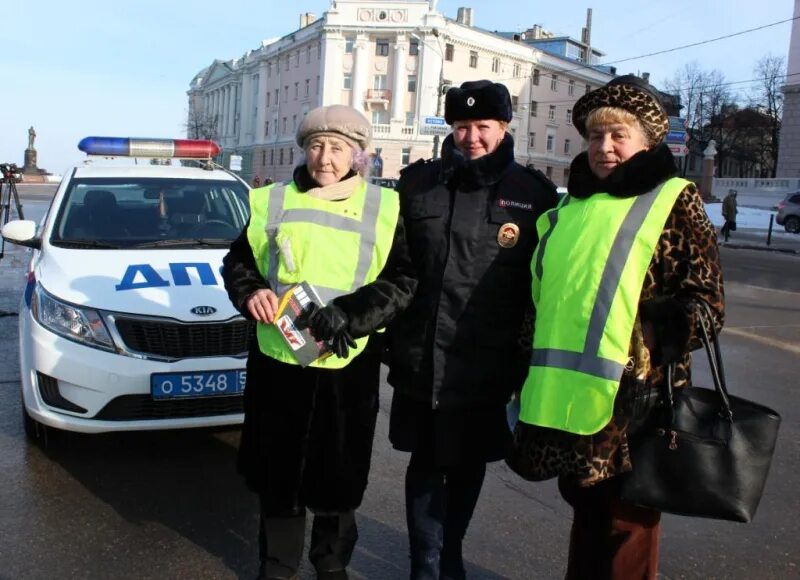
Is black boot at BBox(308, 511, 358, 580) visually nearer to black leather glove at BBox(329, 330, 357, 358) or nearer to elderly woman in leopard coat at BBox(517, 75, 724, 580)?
black leather glove at BBox(329, 330, 357, 358)

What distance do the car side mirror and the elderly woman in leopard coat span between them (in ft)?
12.3

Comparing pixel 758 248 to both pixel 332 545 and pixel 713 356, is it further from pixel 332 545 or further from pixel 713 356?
pixel 713 356

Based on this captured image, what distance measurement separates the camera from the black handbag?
6.91ft

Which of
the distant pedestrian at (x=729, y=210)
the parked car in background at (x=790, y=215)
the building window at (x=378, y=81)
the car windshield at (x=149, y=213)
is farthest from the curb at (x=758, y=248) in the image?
Result: the building window at (x=378, y=81)

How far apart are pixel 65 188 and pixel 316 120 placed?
335 cm

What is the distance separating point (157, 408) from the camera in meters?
3.97

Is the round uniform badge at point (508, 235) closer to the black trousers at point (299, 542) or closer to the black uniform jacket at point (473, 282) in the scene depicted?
the black uniform jacket at point (473, 282)

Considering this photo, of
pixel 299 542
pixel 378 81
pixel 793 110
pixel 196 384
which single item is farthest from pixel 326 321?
pixel 378 81

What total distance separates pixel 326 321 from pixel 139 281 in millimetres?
1990

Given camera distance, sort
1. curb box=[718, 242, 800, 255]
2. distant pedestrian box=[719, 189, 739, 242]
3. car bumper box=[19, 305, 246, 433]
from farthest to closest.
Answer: distant pedestrian box=[719, 189, 739, 242], curb box=[718, 242, 800, 255], car bumper box=[19, 305, 246, 433]

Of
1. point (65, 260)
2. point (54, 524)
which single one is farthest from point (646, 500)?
point (65, 260)

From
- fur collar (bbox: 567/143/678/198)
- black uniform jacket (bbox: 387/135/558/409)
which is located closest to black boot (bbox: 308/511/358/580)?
black uniform jacket (bbox: 387/135/558/409)

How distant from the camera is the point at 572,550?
8.51 ft

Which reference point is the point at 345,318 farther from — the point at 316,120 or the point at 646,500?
the point at 646,500
